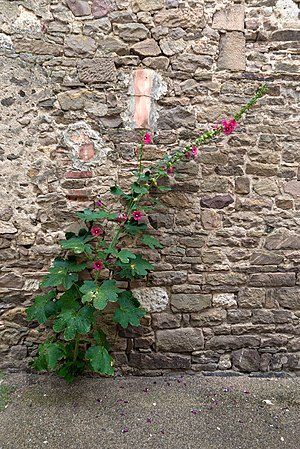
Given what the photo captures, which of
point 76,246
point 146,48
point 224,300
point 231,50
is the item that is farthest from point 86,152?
point 224,300

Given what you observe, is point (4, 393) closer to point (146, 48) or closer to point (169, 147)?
point (169, 147)

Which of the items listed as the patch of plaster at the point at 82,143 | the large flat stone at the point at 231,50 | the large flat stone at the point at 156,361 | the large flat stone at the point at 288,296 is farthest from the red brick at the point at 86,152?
the large flat stone at the point at 288,296

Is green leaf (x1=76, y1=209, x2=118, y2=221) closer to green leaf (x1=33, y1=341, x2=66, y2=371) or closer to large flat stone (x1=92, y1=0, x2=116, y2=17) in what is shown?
green leaf (x1=33, y1=341, x2=66, y2=371)

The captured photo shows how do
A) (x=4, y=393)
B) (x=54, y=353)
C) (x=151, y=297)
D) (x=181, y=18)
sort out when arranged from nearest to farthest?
(x=54, y=353) < (x=4, y=393) < (x=181, y=18) < (x=151, y=297)

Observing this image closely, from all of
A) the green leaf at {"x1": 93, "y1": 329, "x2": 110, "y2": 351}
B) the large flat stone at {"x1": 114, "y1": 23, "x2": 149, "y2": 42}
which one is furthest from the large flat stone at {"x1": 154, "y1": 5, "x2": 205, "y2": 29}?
the green leaf at {"x1": 93, "y1": 329, "x2": 110, "y2": 351}

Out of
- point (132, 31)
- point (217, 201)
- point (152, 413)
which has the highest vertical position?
point (132, 31)

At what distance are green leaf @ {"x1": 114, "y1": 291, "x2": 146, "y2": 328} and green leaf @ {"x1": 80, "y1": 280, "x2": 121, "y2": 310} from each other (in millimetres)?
170

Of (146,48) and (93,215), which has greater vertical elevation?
(146,48)

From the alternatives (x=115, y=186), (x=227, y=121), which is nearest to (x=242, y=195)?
(x=227, y=121)

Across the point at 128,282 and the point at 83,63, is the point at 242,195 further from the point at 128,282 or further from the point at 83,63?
the point at 83,63

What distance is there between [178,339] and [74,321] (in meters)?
0.83

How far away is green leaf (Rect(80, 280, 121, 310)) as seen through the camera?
205 cm

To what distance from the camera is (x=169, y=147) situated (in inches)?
98.3

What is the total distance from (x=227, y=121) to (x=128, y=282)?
4.38 ft
